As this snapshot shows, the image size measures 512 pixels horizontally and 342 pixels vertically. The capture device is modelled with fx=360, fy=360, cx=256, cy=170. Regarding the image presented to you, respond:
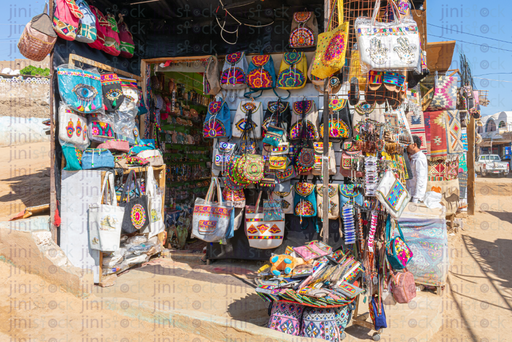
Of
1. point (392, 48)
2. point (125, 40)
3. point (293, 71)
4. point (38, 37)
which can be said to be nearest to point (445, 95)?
point (293, 71)

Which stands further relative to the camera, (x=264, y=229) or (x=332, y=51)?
(x=264, y=229)

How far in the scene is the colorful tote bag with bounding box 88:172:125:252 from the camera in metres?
4.23

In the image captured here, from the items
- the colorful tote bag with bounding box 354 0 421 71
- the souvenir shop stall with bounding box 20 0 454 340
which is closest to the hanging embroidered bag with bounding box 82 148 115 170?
the souvenir shop stall with bounding box 20 0 454 340

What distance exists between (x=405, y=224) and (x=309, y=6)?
3.21 meters

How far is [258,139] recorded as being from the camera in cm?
520

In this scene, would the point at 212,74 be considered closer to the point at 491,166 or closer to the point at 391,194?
the point at 391,194

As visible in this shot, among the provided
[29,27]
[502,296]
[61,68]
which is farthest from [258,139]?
[502,296]

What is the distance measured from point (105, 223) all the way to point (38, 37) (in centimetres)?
225

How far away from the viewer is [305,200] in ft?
16.2

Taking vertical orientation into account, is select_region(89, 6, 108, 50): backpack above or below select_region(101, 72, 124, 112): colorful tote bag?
above

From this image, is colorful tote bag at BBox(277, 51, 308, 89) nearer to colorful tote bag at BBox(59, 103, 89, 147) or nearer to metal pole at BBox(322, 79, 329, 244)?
metal pole at BBox(322, 79, 329, 244)

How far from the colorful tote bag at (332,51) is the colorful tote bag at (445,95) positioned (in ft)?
15.6

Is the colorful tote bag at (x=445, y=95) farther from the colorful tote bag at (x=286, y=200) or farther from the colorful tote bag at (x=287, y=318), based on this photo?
the colorful tote bag at (x=287, y=318)

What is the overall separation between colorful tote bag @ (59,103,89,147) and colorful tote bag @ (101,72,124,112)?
0.43 m
